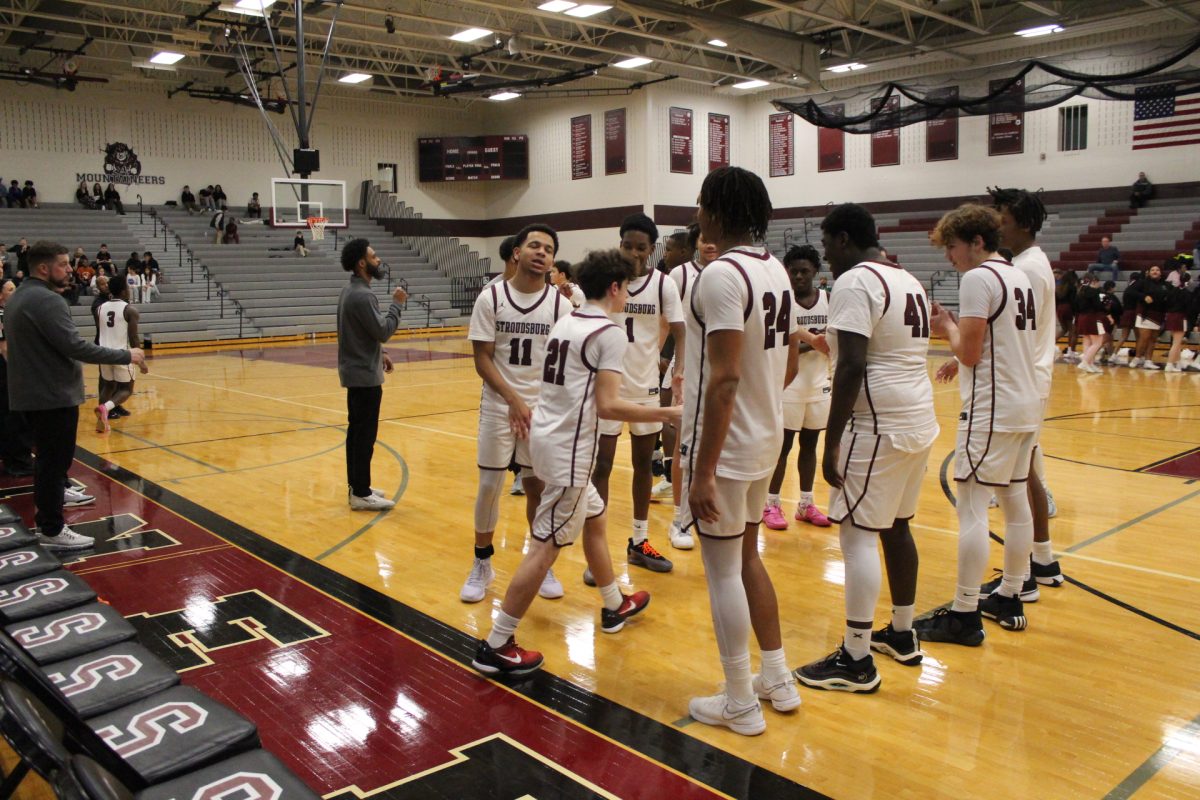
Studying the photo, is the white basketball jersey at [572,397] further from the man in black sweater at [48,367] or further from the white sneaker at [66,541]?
the white sneaker at [66,541]

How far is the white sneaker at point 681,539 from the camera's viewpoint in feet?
17.7

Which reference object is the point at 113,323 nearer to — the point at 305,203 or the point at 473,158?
the point at 305,203

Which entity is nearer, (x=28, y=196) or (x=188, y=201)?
(x=28, y=196)

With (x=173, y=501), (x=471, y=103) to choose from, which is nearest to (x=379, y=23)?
(x=471, y=103)

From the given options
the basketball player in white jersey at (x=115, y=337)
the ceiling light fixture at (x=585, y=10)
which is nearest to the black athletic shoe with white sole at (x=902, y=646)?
the basketball player in white jersey at (x=115, y=337)

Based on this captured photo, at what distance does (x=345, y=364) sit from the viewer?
20.4ft

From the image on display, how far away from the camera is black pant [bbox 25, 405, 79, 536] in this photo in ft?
17.4

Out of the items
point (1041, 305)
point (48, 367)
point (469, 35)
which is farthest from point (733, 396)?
point (469, 35)

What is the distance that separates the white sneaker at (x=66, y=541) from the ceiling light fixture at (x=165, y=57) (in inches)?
798

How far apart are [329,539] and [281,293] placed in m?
20.3

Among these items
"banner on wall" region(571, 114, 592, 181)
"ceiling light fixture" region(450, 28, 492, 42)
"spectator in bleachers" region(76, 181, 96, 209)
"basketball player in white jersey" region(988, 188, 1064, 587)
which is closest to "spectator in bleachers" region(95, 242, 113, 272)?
"spectator in bleachers" region(76, 181, 96, 209)

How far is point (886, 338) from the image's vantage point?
3367 millimetres

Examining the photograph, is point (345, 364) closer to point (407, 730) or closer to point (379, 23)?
point (407, 730)

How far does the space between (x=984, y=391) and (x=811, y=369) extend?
1.93 m
